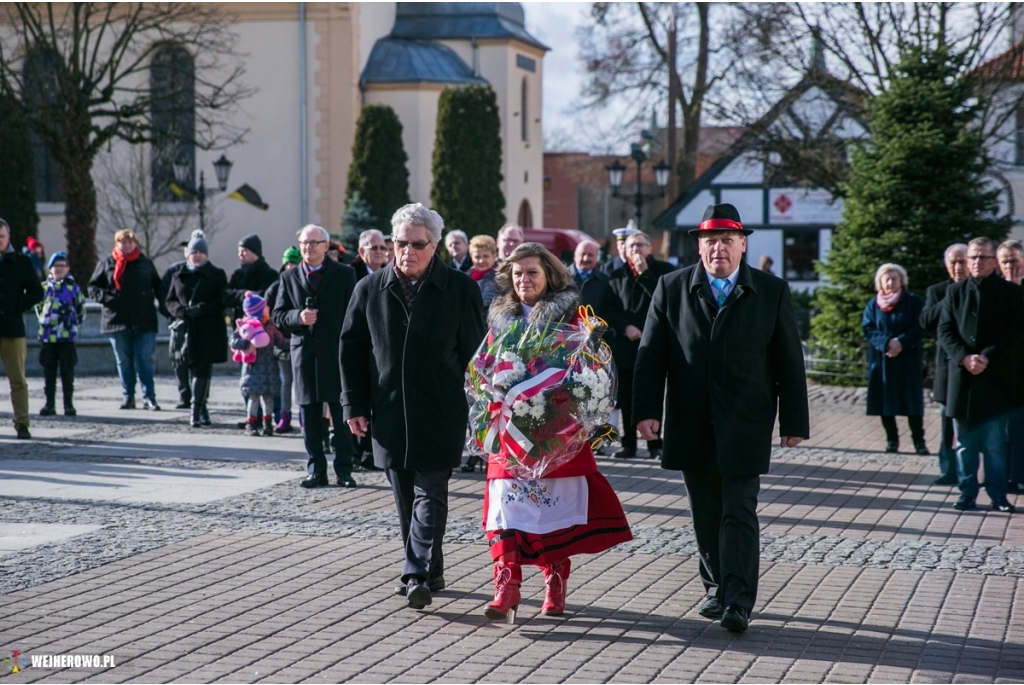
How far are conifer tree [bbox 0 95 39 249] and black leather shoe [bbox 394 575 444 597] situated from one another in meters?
29.1

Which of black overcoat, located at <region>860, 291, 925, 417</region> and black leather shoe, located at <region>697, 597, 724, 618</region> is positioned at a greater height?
black overcoat, located at <region>860, 291, 925, 417</region>

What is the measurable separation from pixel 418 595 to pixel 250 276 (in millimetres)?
7882

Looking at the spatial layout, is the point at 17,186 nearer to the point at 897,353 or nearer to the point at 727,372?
the point at 897,353

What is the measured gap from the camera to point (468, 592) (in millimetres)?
6680

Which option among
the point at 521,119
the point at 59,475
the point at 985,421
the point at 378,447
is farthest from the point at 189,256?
the point at 521,119

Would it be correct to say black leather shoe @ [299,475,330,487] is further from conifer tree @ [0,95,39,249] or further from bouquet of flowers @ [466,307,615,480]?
conifer tree @ [0,95,39,249]

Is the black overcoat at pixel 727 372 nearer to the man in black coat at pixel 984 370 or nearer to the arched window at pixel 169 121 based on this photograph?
the man in black coat at pixel 984 370

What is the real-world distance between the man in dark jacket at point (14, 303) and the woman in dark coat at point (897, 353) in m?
8.41

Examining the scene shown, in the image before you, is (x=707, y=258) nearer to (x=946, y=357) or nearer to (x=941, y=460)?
(x=946, y=357)

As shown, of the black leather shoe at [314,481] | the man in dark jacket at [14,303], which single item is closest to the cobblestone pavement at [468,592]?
the black leather shoe at [314,481]

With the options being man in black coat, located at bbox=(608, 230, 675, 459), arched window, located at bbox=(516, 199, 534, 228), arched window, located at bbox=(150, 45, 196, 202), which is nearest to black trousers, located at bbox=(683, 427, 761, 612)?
man in black coat, located at bbox=(608, 230, 675, 459)

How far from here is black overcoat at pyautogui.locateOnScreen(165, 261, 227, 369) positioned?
1376 centimetres

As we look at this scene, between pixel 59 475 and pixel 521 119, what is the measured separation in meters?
35.1

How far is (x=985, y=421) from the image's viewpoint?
A: 9141mm
